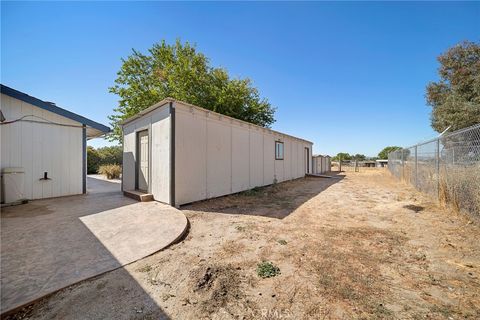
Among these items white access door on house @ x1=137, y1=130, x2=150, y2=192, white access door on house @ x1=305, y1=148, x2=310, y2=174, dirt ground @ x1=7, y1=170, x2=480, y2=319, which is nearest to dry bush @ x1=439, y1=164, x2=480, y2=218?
dirt ground @ x1=7, y1=170, x2=480, y2=319

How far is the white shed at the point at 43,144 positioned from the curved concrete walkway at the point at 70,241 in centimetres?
111

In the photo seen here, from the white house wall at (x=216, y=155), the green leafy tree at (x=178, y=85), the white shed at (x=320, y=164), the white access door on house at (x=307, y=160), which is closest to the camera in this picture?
the white house wall at (x=216, y=155)

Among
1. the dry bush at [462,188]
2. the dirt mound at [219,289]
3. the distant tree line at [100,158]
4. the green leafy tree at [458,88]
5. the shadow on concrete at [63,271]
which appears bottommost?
the dirt mound at [219,289]

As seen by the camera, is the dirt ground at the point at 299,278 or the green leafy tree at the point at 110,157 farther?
the green leafy tree at the point at 110,157

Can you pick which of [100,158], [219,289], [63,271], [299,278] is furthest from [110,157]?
[299,278]

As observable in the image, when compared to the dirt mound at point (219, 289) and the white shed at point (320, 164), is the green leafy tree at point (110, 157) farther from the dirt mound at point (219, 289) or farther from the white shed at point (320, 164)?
the dirt mound at point (219, 289)

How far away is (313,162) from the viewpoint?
18.1 m

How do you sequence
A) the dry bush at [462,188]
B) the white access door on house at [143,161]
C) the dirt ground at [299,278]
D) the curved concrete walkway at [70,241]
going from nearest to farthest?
the dirt ground at [299,278] → the curved concrete walkway at [70,241] → the dry bush at [462,188] → the white access door on house at [143,161]

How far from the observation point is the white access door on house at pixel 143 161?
6.43m

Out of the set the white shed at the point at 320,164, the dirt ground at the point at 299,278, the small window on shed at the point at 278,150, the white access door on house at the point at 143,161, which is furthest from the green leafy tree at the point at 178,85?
the dirt ground at the point at 299,278

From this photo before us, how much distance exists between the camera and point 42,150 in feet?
19.7

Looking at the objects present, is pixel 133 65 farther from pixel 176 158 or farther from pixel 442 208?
pixel 442 208

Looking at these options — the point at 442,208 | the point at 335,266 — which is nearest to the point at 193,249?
the point at 335,266

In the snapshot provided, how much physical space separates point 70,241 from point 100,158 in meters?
18.3
